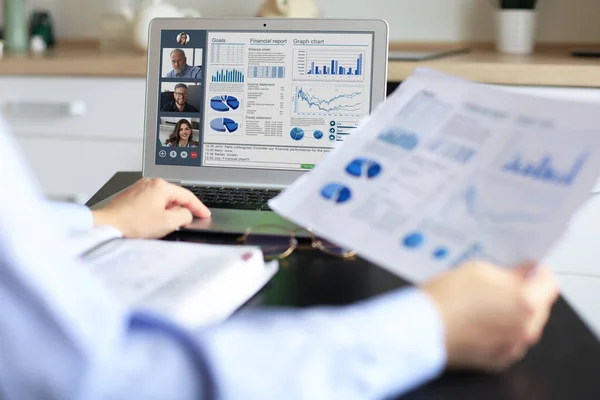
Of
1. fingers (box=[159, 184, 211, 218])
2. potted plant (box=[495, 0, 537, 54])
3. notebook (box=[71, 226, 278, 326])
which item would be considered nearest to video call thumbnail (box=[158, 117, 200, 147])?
fingers (box=[159, 184, 211, 218])

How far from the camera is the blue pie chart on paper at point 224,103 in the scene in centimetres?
123

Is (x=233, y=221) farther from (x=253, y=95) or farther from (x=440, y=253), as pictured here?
(x=440, y=253)

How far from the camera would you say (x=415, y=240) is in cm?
69

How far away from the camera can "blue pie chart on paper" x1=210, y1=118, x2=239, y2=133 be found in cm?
125

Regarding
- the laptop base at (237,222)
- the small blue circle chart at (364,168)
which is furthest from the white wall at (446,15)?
the small blue circle chart at (364,168)

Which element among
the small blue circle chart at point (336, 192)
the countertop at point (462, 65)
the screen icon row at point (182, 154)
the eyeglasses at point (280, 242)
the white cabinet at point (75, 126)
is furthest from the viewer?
the white cabinet at point (75, 126)

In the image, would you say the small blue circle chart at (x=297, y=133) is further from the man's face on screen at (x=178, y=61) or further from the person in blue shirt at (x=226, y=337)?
the person in blue shirt at (x=226, y=337)

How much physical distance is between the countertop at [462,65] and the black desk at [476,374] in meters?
1.20

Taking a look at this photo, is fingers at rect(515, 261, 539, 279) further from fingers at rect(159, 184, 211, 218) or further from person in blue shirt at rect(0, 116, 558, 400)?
fingers at rect(159, 184, 211, 218)

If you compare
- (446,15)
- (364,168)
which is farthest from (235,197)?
(446,15)

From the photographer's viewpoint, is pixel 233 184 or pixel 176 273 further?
pixel 233 184

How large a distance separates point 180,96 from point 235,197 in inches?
7.2

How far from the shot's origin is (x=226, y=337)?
0.53m

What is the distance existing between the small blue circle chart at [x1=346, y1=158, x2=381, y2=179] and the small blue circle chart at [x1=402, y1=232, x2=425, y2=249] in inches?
3.6
